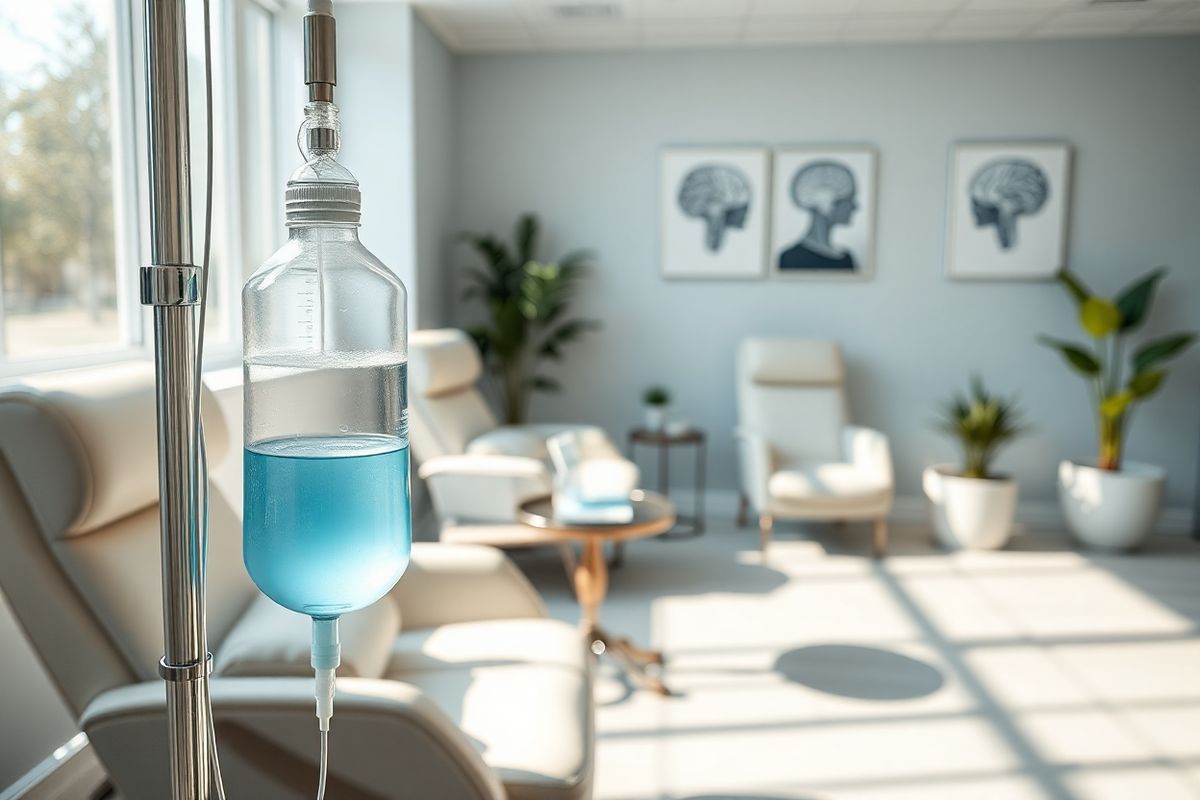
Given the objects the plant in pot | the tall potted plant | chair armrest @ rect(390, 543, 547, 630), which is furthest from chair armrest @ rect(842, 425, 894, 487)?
chair armrest @ rect(390, 543, 547, 630)

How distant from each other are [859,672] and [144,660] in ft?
7.18

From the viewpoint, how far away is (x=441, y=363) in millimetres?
3842

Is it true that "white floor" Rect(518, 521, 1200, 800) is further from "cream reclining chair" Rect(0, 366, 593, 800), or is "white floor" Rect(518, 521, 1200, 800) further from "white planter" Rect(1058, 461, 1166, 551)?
"cream reclining chair" Rect(0, 366, 593, 800)

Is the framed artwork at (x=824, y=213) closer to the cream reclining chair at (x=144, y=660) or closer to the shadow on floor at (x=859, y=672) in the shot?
the shadow on floor at (x=859, y=672)

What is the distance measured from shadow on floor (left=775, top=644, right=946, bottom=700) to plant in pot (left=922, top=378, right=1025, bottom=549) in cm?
137

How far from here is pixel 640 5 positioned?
417 centimetres

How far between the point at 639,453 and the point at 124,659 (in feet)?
12.7

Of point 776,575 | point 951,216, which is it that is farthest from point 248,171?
point 951,216

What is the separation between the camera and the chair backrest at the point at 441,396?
12.2 ft

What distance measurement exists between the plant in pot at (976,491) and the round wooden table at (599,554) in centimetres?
189

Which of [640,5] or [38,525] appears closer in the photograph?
[38,525]

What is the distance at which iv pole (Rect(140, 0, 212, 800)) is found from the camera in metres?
0.58

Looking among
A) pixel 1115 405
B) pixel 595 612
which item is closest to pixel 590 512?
pixel 595 612

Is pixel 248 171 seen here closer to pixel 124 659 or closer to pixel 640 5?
pixel 640 5
